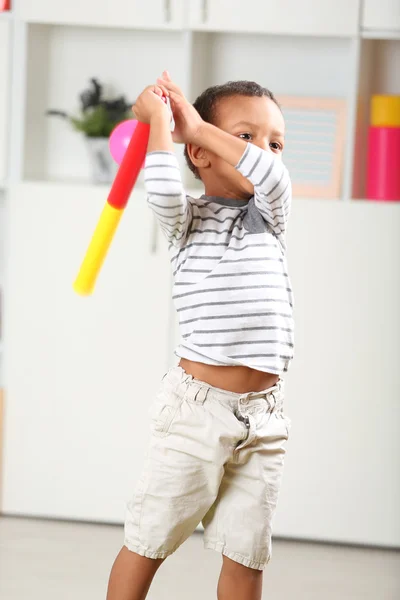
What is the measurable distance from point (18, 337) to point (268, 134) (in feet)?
4.13

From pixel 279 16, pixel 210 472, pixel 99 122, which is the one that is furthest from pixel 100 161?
pixel 210 472

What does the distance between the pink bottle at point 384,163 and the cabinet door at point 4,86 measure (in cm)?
97

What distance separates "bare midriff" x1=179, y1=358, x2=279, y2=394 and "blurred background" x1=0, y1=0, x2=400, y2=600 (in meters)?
0.96

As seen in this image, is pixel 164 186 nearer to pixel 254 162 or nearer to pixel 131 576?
pixel 254 162

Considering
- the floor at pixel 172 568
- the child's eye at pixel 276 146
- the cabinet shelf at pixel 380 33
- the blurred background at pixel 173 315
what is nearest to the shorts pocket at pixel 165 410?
the child's eye at pixel 276 146

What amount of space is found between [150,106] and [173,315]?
1.13m

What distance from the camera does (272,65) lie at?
8.34 ft

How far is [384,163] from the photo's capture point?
2.34 m

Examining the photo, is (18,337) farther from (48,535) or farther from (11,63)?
(11,63)

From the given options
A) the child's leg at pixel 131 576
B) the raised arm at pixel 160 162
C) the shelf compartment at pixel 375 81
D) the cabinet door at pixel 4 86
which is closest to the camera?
the raised arm at pixel 160 162

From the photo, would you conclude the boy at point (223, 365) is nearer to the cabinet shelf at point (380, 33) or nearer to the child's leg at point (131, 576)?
the child's leg at point (131, 576)

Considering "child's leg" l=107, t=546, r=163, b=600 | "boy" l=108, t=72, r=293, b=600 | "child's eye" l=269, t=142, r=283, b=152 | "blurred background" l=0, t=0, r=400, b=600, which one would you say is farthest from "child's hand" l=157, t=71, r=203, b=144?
"blurred background" l=0, t=0, r=400, b=600

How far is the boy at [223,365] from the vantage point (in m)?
1.34

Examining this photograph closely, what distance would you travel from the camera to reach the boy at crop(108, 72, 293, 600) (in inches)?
52.8
